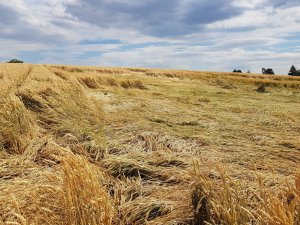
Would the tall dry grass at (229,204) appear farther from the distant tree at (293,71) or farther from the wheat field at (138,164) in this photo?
the distant tree at (293,71)

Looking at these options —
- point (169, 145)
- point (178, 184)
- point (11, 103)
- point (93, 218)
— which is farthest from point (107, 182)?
point (11, 103)

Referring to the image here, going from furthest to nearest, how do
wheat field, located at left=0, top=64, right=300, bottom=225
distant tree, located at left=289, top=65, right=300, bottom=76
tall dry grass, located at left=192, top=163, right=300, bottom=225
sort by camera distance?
distant tree, located at left=289, top=65, right=300, bottom=76
wheat field, located at left=0, top=64, right=300, bottom=225
tall dry grass, located at left=192, top=163, right=300, bottom=225

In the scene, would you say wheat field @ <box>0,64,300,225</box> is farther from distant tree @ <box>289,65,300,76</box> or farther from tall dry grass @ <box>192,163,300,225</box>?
distant tree @ <box>289,65,300,76</box>

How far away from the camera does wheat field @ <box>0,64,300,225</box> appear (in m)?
2.69

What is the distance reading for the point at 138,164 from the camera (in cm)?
473

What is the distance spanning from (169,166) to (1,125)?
281 centimetres

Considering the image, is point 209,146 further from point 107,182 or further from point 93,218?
point 93,218

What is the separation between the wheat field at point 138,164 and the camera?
106 inches

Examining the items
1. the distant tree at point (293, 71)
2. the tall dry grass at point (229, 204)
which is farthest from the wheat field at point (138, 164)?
the distant tree at point (293, 71)

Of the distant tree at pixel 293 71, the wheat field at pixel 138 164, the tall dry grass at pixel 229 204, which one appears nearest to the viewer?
the tall dry grass at pixel 229 204

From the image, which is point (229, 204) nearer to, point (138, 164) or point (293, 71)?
point (138, 164)

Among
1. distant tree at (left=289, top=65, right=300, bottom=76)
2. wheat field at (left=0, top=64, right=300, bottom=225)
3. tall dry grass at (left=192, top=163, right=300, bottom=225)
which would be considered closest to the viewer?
tall dry grass at (left=192, top=163, right=300, bottom=225)

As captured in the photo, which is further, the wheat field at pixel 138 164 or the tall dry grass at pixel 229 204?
the wheat field at pixel 138 164

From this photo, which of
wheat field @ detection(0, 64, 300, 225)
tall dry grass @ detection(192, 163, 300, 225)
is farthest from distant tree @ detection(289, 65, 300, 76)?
tall dry grass @ detection(192, 163, 300, 225)
